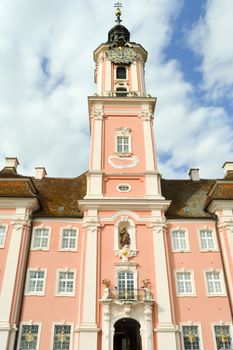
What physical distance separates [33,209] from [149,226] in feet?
26.4

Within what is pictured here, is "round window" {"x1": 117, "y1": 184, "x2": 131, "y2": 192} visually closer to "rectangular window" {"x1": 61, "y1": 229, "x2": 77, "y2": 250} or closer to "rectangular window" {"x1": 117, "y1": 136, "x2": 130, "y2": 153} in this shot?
"rectangular window" {"x1": 117, "y1": 136, "x2": 130, "y2": 153}

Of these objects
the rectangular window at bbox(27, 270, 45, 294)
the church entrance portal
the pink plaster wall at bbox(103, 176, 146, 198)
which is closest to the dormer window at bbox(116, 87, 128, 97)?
the pink plaster wall at bbox(103, 176, 146, 198)

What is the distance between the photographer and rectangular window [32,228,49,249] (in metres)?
23.7

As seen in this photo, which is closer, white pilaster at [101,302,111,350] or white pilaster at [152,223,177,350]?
white pilaster at [101,302,111,350]

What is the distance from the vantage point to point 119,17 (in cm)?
4125

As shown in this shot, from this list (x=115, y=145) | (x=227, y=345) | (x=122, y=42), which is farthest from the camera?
(x=122, y=42)

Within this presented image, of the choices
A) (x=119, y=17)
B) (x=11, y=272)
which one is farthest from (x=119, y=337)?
(x=119, y=17)

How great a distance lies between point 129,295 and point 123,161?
10011 millimetres

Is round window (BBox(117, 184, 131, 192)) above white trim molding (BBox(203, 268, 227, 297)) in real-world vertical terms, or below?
above

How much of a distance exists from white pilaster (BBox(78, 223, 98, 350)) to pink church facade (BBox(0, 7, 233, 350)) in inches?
2.2

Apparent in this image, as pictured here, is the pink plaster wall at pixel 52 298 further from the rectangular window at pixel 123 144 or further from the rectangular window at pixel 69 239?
the rectangular window at pixel 123 144

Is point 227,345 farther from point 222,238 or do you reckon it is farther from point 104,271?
point 104,271

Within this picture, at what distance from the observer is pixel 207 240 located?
79.8 ft

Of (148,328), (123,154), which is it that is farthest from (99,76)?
(148,328)
